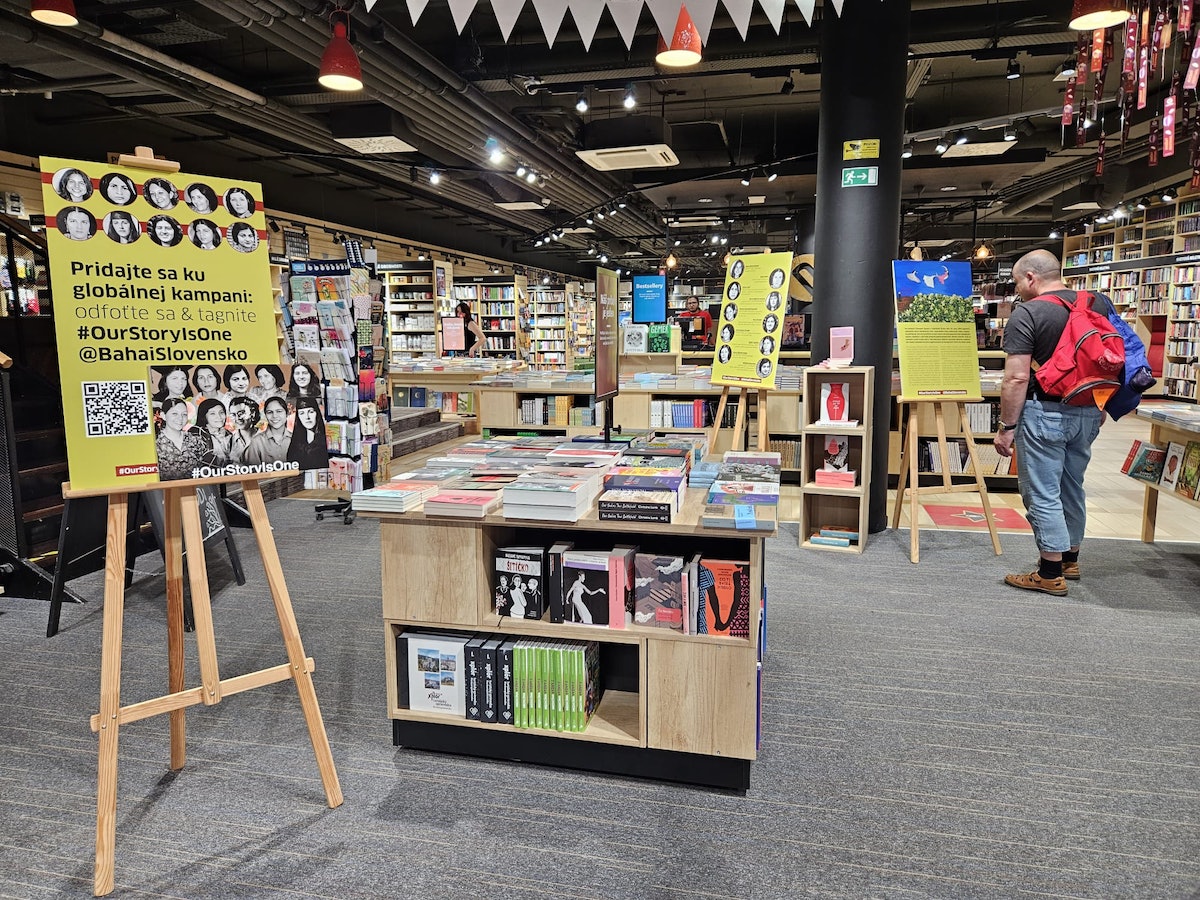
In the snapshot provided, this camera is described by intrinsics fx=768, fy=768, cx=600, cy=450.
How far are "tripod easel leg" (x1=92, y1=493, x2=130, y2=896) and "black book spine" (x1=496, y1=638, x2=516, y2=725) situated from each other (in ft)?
3.63

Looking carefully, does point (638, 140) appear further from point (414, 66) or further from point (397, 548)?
point (397, 548)

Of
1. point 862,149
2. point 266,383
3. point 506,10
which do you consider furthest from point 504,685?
point 862,149

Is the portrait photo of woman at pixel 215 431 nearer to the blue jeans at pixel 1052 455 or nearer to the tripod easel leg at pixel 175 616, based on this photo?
the tripod easel leg at pixel 175 616

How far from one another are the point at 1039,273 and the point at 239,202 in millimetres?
3984

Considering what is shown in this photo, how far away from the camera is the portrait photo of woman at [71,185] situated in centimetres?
207

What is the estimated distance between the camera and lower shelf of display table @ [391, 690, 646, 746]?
2527 mm

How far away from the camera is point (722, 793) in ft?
8.14

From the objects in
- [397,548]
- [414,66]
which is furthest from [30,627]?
[414,66]

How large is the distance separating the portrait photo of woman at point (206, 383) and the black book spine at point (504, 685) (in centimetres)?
120

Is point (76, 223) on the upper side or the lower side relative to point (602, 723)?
upper

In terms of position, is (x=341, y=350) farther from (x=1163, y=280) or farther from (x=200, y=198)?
(x=1163, y=280)

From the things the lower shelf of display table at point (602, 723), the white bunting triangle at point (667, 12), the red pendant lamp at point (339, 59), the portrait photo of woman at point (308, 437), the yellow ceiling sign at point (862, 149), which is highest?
the red pendant lamp at point (339, 59)

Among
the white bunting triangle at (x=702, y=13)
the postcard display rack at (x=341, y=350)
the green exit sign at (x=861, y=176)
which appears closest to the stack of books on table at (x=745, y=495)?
the white bunting triangle at (x=702, y=13)

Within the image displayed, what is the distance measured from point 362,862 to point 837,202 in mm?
5014
